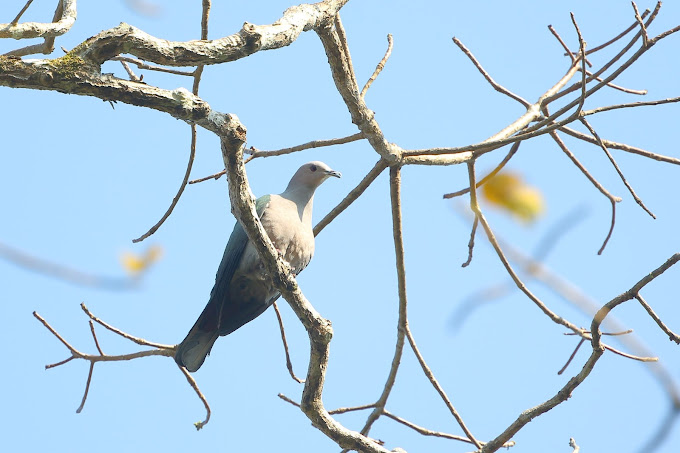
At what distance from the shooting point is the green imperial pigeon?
5070 mm

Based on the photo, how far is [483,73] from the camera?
487 centimetres

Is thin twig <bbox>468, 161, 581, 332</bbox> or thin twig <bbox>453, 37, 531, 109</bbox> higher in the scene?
thin twig <bbox>453, 37, 531, 109</bbox>

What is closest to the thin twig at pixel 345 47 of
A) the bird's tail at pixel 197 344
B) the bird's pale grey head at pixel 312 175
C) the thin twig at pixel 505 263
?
the thin twig at pixel 505 263

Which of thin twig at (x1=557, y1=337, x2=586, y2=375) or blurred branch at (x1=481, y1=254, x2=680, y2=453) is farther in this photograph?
thin twig at (x1=557, y1=337, x2=586, y2=375)

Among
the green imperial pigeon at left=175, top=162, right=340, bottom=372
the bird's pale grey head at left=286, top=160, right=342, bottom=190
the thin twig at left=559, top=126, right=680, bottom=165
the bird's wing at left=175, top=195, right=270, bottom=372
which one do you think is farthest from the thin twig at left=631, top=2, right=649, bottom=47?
the bird's pale grey head at left=286, top=160, right=342, bottom=190

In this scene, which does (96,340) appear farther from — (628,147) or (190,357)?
(628,147)

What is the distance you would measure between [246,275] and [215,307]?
298 millimetres

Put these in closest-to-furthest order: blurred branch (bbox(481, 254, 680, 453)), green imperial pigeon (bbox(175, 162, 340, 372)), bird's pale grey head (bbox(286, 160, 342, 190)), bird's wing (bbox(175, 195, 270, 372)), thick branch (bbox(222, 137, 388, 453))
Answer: blurred branch (bbox(481, 254, 680, 453)) → thick branch (bbox(222, 137, 388, 453)) → bird's wing (bbox(175, 195, 270, 372)) → green imperial pigeon (bbox(175, 162, 340, 372)) → bird's pale grey head (bbox(286, 160, 342, 190))

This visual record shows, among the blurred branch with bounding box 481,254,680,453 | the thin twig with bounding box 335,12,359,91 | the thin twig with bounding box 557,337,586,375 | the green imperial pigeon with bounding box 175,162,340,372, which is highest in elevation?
the thin twig with bounding box 335,12,359,91

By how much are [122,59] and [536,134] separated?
2200 mm

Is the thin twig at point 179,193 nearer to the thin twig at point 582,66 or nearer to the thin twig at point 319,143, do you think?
the thin twig at point 319,143

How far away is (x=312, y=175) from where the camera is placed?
5832mm

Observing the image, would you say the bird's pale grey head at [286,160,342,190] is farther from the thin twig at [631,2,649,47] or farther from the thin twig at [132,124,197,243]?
the thin twig at [631,2,649,47]

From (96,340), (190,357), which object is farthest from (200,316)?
(96,340)
